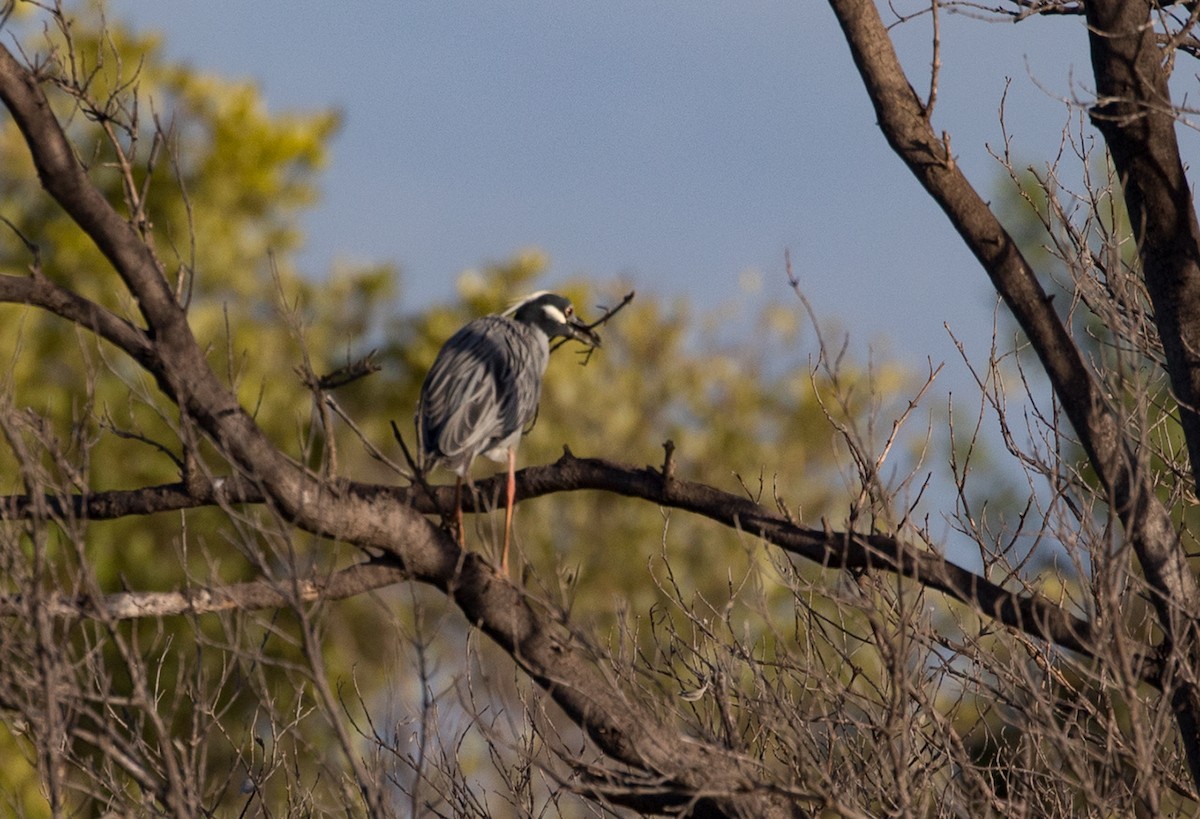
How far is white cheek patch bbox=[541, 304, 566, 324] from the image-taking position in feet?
20.5

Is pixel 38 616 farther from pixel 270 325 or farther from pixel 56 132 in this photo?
pixel 270 325

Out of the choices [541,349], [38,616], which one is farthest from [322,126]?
[38,616]

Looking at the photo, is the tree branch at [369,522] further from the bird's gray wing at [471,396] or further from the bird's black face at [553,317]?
the bird's black face at [553,317]

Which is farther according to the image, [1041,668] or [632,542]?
[632,542]

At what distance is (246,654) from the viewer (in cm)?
349

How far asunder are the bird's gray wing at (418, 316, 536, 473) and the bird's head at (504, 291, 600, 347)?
1.22 feet

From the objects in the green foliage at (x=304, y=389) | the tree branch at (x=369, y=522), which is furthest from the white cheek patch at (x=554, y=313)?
the green foliage at (x=304, y=389)

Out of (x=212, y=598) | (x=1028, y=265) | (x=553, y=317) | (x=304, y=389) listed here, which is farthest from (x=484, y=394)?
(x=304, y=389)

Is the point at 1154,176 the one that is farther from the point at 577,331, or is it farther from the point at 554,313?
the point at 554,313

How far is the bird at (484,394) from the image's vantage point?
521 cm

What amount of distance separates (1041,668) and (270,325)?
38.3ft

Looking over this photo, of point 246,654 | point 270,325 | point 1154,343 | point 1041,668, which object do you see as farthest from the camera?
point 270,325

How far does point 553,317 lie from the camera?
248 inches

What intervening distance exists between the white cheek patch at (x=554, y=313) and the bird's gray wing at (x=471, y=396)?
0.40 metres
